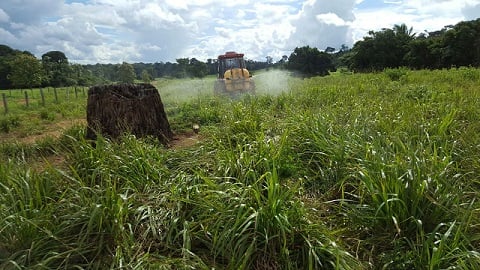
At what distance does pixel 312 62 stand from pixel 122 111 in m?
39.9

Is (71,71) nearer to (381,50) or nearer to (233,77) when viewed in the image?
(233,77)

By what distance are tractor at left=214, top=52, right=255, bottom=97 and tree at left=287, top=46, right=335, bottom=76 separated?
26.8m

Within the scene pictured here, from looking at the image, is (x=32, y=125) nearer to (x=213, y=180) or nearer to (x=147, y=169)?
(x=147, y=169)

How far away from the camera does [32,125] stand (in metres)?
8.39

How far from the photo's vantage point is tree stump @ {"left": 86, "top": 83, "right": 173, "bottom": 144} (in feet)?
14.9

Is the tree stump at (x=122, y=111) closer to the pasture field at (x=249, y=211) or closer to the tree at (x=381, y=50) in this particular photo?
the pasture field at (x=249, y=211)

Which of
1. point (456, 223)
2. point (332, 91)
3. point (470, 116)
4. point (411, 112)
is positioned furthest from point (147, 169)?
point (332, 91)

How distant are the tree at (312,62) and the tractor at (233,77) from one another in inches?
1055

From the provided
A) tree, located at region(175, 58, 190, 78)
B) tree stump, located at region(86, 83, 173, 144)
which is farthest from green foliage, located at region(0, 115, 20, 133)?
tree, located at region(175, 58, 190, 78)

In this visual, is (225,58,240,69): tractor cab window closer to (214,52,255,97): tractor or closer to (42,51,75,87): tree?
(214,52,255,97): tractor

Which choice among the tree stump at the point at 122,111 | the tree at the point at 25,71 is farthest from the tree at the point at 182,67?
the tree stump at the point at 122,111

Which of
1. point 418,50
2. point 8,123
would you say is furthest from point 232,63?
point 418,50

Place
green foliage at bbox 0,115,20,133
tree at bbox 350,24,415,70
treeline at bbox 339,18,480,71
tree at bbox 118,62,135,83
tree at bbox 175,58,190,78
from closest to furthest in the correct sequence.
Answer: green foliage at bbox 0,115,20,133, treeline at bbox 339,18,480,71, tree at bbox 118,62,135,83, tree at bbox 350,24,415,70, tree at bbox 175,58,190,78

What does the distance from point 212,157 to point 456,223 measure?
2.12m
